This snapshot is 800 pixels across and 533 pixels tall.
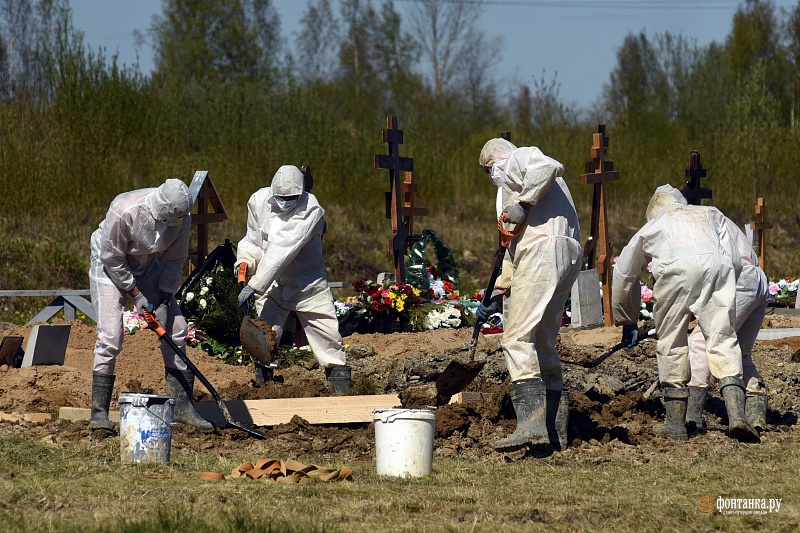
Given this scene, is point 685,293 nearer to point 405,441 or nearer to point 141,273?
point 405,441

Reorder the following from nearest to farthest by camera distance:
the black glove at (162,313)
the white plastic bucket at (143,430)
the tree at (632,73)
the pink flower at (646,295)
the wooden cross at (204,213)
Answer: the white plastic bucket at (143,430) → the black glove at (162,313) → the wooden cross at (204,213) → the pink flower at (646,295) → the tree at (632,73)

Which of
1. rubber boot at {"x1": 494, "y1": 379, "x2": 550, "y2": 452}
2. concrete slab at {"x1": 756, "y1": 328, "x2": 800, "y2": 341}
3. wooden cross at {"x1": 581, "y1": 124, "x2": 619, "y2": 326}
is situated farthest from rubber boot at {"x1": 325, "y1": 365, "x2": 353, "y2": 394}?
wooden cross at {"x1": 581, "y1": 124, "x2": 619, "y2": 326}

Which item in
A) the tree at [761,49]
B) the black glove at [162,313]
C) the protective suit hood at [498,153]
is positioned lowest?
the black glove at [162,313]

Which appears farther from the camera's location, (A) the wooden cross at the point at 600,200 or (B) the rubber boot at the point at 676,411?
(A) the wooden cross at the point at 600,200

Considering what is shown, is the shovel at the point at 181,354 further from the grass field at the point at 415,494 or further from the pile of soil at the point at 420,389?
the grass field at the point at 415,494

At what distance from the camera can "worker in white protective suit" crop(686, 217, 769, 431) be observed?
313 inches

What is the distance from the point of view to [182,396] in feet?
26.9

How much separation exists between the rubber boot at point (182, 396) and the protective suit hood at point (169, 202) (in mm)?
1203

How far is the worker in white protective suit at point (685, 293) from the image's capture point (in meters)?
7.52

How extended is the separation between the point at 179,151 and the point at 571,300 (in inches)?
474

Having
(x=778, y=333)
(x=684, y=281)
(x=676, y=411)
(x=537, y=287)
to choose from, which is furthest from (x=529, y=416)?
(x=778, y=333)

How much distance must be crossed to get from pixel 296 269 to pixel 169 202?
1.94m

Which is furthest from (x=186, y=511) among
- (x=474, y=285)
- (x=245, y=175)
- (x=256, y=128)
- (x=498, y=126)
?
(x=498, y=126)

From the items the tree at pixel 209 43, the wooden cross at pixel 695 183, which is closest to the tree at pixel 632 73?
the tree at pixel 209 43
